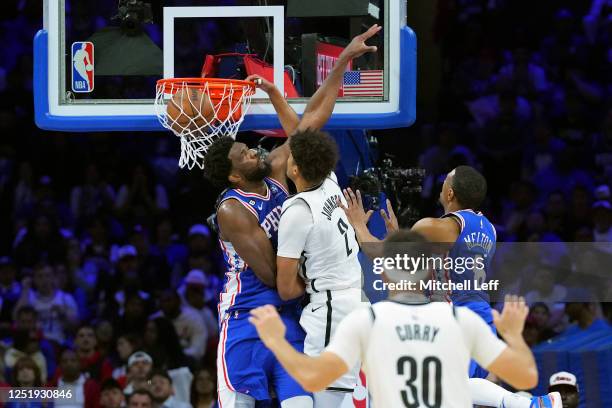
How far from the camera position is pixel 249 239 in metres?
6.30

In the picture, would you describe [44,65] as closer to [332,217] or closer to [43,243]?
[332,217]

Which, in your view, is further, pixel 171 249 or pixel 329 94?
pixel 171 249

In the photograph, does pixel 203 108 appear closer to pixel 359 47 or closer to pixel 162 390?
pixel 359 47

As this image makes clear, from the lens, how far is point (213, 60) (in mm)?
7652

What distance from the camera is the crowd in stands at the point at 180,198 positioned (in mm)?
10180

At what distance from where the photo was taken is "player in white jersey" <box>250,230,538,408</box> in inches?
188

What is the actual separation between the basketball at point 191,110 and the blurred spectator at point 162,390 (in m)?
→ 3.02

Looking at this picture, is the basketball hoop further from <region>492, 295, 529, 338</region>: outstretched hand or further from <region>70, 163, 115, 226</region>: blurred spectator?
<region>70, 163, 115, 226</region>: blurred spectator

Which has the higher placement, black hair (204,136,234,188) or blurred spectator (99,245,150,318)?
black hair (204,136,234,188)

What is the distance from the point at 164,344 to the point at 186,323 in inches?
14.6

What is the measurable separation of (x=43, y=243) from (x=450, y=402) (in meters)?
7.49

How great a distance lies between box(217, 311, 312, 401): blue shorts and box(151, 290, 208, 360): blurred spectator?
13.0 ft

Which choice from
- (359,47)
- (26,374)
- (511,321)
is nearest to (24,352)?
(26,374)

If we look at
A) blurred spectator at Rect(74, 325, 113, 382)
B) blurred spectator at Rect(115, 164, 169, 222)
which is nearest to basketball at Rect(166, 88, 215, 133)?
blurred spectator at Rect(74, 325, 113, 382)
